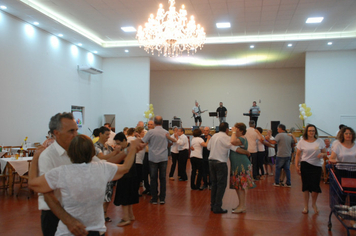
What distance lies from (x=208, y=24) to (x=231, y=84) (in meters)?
9.68

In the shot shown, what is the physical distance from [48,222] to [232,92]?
20267mm

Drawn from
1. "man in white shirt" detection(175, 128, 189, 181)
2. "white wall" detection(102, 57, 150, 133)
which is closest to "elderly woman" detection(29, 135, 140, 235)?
"man in white shirt" detection(175, 128, 189, 181)

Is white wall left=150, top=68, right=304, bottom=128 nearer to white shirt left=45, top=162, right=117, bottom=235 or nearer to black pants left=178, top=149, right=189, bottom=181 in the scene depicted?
black pants left=178, top=149, right=189, bottom=181

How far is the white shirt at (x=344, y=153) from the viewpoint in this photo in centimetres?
471

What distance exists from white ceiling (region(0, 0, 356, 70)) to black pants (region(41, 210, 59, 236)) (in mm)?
9320

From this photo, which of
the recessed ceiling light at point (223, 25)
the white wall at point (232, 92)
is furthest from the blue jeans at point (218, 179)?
the white wall at point (232, 92)

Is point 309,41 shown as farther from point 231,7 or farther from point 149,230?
point 149,230

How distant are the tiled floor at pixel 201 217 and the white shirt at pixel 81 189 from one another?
2.61 m

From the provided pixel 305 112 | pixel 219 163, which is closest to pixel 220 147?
pixel 219 163

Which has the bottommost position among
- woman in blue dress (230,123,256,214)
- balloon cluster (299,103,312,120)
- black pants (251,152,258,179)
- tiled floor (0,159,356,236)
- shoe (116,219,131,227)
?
tiled floor (0,159,356,236)

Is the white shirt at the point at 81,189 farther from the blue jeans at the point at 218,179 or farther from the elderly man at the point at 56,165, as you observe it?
the blue jeans at the point at 218,179

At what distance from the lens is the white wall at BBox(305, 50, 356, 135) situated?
1553cm

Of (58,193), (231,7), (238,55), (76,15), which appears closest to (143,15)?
(76,15)

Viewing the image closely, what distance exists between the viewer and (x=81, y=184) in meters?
1.92
